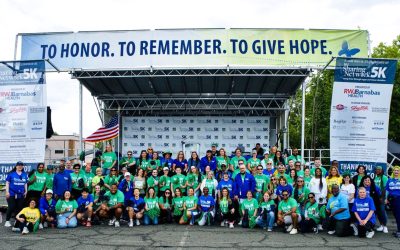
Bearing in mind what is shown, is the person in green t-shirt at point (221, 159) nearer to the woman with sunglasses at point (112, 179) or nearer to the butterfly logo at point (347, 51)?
the woman with sunglasses at point (112, 179)

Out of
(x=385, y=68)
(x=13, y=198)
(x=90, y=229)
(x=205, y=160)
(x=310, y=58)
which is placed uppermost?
(x=310, y=58)

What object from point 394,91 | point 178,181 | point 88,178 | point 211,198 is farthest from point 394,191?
point 394,91

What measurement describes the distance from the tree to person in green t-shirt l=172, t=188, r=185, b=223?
19771 mm

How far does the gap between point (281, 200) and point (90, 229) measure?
476 centimetres

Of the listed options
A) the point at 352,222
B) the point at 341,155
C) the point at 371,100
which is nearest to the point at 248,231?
the point at 352,222

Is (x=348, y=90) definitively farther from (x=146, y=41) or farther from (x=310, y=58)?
(x=146, y=41)

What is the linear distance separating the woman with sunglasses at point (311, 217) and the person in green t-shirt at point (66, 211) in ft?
A: 18.6

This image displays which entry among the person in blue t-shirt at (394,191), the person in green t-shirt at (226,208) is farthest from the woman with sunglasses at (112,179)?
the person in blue t-shirt at (394,191)

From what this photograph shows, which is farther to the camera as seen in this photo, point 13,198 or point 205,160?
point 205,160

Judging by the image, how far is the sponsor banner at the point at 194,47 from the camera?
13547 mm

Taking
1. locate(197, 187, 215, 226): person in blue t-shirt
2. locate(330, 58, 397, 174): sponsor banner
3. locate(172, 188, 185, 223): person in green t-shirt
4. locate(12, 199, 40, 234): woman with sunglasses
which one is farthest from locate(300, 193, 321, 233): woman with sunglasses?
Result: locate(12, 199, 40, 234): woman with sunglasses

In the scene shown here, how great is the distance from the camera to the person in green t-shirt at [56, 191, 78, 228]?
33.5 feet

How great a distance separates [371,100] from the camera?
1048 cm

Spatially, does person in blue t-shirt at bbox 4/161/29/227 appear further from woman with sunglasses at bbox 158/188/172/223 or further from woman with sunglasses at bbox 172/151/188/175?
woman with sunglasses at bbox 172/151/188/175
